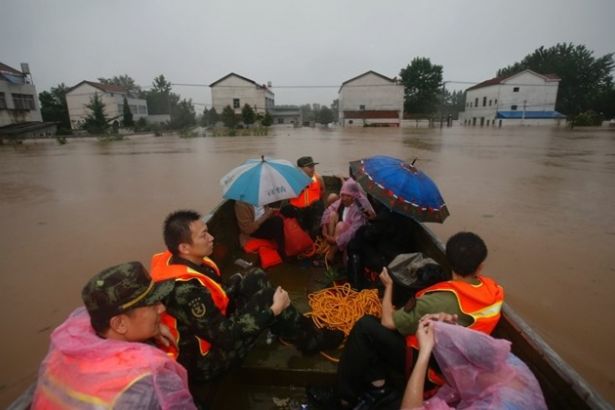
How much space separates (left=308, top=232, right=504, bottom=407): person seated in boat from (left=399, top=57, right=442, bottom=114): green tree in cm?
Result: 5264

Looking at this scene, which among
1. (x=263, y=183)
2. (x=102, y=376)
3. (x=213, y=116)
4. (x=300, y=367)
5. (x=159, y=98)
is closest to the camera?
(x=102, y=376)

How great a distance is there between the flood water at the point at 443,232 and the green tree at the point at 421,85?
3760 centimetres

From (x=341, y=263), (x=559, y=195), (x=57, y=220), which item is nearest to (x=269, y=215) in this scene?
(x=341, y=263)

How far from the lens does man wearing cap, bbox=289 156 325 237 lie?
4270 millimetres

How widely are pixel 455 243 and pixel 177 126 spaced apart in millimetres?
45562

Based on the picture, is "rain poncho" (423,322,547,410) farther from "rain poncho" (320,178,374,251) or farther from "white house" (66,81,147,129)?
"white house" (66,81,147,129)

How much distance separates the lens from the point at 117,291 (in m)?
1.28

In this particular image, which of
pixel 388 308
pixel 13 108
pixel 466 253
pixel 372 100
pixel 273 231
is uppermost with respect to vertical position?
pixel 372 100

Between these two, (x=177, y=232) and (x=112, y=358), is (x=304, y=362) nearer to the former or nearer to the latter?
(x=177, y=232)

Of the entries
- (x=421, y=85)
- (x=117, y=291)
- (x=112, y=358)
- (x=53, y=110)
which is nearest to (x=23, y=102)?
(x=53, y=110)

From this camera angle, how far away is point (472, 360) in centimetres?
131

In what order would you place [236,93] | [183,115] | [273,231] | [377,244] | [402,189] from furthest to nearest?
1. [183,115]
2. [236,93]
3. [273,231]
4. [377,244]
5. [402,189]

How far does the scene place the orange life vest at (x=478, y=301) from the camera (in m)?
1.69

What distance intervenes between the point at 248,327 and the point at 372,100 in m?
47.2
